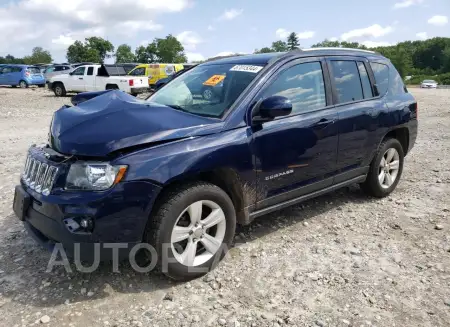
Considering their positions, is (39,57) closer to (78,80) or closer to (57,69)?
Answer: (57,69)

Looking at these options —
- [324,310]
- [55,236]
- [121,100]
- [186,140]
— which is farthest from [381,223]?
[55,236]

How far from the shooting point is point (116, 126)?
2.87 metres

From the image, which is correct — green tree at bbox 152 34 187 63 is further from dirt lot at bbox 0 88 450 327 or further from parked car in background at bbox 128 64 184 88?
dirt lot at bbox 0 88 450 327

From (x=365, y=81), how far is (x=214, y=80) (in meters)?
1.84

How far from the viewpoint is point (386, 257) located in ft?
11.5

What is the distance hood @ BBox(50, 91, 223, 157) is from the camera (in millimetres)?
2770

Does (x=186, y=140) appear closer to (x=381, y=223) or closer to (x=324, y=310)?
(x=324, y=310)

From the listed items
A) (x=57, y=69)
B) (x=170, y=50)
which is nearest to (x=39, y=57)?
(x=170, y=50)

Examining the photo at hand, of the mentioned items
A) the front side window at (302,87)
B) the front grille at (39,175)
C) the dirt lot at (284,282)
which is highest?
the front side window at (302,87)

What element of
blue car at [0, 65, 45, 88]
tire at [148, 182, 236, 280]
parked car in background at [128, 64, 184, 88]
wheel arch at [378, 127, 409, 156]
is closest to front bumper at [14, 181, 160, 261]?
tire at [148, 182, 236, 280]

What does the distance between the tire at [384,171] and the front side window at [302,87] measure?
122cm

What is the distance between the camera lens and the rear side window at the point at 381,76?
15.4 ft

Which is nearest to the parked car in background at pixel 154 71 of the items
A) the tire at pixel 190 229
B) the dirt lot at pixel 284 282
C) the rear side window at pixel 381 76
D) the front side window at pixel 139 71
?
the front side window at pixel 139 71

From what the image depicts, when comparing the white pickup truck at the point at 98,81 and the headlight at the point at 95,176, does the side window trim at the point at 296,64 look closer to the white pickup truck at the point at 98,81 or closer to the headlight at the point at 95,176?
the headlight at the point at 95,176
